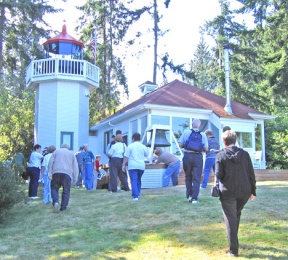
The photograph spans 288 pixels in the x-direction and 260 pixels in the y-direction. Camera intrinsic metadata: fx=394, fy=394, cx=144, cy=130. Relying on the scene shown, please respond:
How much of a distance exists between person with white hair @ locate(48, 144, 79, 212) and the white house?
9549 mm

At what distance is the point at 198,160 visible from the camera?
823 centimetres

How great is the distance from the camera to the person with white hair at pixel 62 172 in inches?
360

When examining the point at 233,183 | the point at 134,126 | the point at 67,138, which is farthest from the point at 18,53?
the point at 233,183

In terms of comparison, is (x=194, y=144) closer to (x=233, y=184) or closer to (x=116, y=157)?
(x=233, y=184)

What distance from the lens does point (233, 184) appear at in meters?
5.16

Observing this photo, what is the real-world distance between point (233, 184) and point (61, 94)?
18183 mm

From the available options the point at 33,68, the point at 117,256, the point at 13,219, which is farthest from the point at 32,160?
the point at 33,68

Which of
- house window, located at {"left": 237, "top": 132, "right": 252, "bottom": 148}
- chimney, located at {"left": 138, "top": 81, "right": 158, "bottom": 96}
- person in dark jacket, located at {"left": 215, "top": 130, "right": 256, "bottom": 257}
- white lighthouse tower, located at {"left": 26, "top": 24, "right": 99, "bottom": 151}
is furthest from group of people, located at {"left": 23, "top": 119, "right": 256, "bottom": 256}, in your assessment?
chimney, located at {"left": 138, "top": 81, "right": 158, "bottom": 96}

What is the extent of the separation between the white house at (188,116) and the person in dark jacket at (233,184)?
13346 mm

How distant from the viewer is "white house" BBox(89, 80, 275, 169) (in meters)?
19.2

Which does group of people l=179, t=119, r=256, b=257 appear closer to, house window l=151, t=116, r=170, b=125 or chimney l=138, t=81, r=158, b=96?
house window l=151, t=116, r=170, b=125

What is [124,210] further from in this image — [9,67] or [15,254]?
[9,67]

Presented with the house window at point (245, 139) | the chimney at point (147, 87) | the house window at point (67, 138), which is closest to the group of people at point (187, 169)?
the house window at point (67, 138)

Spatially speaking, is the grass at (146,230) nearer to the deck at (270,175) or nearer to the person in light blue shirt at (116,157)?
the person in light blue shirt at (116,157)
